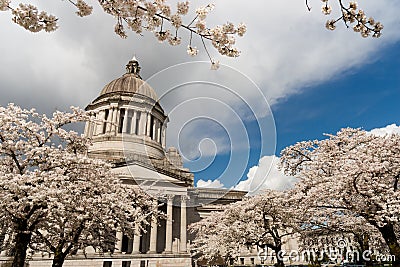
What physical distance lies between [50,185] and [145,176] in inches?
1256

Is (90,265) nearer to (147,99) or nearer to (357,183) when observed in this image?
(357,183)

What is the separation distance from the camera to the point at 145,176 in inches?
1746

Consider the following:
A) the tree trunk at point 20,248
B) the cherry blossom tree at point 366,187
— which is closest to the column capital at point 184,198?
the cherry blossom tree at point 366,187

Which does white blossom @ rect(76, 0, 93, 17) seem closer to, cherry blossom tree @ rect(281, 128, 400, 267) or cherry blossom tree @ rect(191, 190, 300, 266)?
cherry blossom tree @ rect(281, 128, 400, 267)

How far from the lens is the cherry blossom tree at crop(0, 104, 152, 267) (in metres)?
→ 12.5

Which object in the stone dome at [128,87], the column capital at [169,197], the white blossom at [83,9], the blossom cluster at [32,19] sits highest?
the stone dome at [128,87]

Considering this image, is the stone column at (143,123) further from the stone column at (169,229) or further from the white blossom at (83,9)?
the white blossom at (83,9)

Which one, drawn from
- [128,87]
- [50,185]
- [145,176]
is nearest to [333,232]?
[50,185]

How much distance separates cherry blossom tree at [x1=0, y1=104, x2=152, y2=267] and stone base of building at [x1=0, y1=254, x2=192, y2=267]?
2042 centimetres

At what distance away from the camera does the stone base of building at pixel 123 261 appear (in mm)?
34594

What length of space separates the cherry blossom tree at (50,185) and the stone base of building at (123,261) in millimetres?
20424

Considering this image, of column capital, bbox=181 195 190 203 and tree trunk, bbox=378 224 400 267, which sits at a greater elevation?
column capital, bbox=181 195 190 203

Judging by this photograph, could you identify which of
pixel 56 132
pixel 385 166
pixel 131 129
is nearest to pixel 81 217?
pixel 56 132

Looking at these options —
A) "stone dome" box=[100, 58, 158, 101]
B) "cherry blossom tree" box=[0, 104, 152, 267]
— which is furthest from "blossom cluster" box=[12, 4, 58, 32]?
"stone dome" box=[100, 58, 158, 101]
